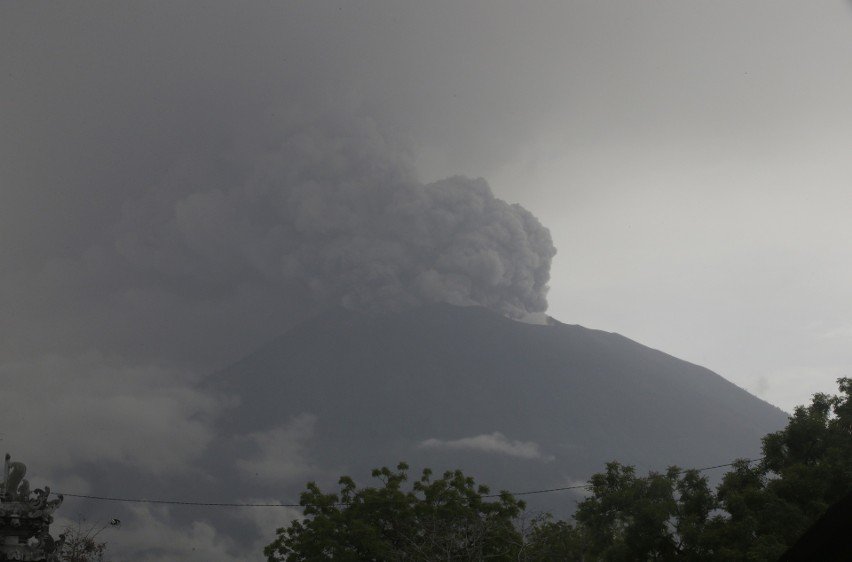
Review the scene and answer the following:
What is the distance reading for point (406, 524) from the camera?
3269cm

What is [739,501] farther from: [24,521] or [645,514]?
[24,521]

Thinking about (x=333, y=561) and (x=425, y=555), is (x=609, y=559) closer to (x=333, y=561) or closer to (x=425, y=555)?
(x=425, y=555)

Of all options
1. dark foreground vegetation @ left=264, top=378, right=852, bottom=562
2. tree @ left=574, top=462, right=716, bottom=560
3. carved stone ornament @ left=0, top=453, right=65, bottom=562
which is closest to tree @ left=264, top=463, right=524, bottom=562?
dark foreground vegetation @ left=264, top=378, right=852, bottom=562

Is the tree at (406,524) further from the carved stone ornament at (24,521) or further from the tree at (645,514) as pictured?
the carved stone ornament at (24,521)

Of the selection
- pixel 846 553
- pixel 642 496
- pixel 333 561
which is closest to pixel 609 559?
pixel 642 496

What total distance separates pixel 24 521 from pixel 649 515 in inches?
626

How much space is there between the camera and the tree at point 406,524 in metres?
30.2

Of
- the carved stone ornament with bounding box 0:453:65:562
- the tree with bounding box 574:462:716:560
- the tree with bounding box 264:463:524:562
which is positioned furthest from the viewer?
the tree with bounding box 264:463:524:562

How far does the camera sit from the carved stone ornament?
19297 millimetres

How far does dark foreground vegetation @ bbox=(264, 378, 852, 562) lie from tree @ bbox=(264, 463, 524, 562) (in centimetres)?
5

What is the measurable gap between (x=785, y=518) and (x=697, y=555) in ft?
7.96

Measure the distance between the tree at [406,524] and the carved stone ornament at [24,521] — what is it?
13.3 metres

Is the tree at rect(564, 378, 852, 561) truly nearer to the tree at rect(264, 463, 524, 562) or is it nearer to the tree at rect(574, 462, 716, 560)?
the tree at rect(574, 462, 716, 560)

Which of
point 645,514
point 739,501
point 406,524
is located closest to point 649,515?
point 645,514
